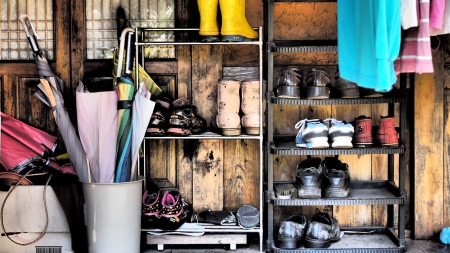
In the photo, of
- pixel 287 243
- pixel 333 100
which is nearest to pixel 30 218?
pixel 287 243

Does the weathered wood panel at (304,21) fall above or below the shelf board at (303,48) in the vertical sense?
above

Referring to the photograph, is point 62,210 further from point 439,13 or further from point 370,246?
point 439,13

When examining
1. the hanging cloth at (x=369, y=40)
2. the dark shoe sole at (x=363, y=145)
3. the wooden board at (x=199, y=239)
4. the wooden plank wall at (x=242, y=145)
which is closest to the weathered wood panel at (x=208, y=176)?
the wooden plank wall at (x=242, y=145)

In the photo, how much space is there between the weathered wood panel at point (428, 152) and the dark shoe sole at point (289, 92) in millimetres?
870

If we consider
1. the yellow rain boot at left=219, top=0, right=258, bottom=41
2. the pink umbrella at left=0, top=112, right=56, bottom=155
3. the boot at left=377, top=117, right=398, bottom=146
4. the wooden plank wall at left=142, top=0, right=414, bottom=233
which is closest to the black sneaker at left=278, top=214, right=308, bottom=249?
the wooden plank wall at left=142, top=0, right=414, bottom=233

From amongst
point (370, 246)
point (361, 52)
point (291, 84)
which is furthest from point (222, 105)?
point (370, 246)

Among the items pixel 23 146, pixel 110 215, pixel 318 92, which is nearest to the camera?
pixel 110 215

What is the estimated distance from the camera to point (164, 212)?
3.46 meters

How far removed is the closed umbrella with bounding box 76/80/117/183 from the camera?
3281 mm

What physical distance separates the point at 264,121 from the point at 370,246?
1.03 m

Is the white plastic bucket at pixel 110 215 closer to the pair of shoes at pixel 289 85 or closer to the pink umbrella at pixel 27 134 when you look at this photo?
the pink umbrella at pixel 27 134

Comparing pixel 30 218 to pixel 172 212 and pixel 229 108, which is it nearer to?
pixel 172 212

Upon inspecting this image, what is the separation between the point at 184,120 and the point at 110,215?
0.70 m

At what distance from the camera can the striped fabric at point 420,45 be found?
8.92 ft
